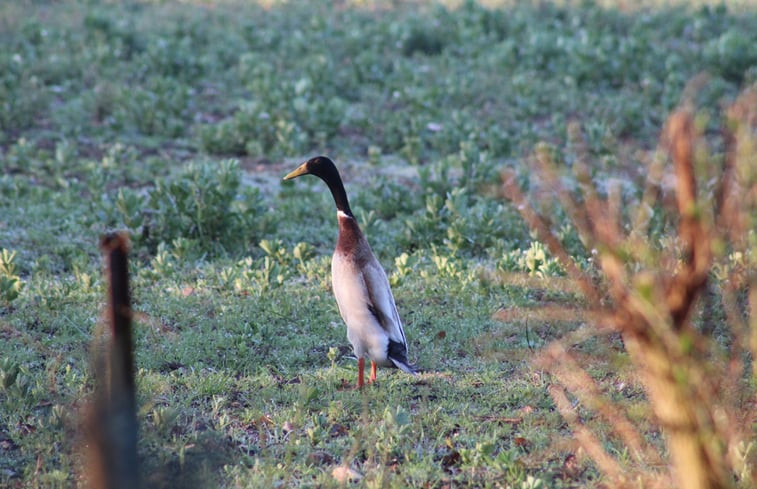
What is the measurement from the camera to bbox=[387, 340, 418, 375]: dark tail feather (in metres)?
4.80

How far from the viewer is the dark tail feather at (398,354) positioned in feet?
15.8

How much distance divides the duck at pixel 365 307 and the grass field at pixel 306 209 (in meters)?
0.22

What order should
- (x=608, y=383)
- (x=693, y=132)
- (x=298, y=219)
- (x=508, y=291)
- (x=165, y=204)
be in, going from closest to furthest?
(x=693, y=132) < (x=608, y=383) < (x=508, y=291) < (x=165, y=204) < (x=298, y=219)

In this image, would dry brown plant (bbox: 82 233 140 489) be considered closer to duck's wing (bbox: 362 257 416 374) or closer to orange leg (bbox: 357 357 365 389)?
duck's wing (bbox: 362 257 416 374)

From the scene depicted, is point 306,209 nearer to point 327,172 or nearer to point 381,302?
point 327,172

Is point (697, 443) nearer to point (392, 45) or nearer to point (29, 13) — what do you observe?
point (392, 45)

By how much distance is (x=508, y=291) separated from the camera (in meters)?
6.34

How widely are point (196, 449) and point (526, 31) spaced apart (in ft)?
33.7

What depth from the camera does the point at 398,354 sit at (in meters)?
4.84

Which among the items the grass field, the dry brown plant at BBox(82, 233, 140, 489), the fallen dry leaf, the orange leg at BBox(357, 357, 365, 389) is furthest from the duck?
the dry brown plant at BBox(82, 233, 140, 489)

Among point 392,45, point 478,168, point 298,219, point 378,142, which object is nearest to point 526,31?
point 392,45

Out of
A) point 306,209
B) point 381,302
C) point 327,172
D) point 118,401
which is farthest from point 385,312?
point 306,209

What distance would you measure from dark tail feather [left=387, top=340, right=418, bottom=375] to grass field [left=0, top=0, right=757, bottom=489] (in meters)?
0.22

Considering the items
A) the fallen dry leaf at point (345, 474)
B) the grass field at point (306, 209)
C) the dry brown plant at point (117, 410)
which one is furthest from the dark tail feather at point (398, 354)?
the dry brown plant at point (117, 410)
